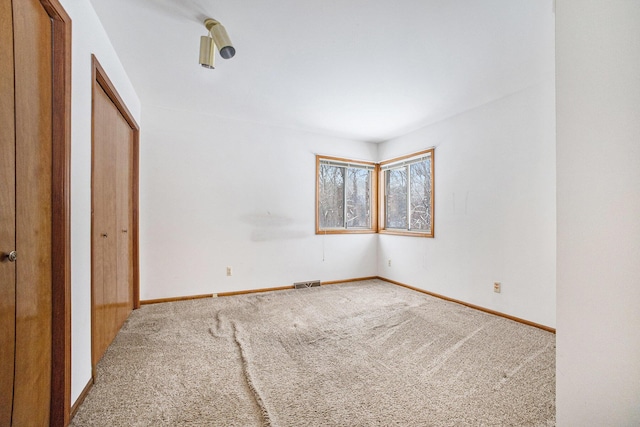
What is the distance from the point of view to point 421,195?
3.97m

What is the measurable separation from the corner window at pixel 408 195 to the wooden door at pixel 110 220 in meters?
3.54

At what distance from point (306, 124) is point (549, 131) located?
2.71m

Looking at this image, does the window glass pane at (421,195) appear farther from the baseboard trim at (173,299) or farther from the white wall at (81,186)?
the white wall at (81,186)

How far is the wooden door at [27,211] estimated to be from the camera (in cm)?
100

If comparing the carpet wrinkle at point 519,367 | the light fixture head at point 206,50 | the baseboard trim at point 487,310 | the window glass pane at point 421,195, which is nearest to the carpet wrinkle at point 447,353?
the carpet wrinkle at point 519,367

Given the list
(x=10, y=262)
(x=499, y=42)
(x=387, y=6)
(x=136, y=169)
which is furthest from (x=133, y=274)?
(x=499, y=42)

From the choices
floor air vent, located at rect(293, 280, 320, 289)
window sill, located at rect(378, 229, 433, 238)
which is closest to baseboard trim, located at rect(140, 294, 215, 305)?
floor air vent, located at rect(293, 280, 320, 289)

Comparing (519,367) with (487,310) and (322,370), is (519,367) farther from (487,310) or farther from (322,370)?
(322,370)

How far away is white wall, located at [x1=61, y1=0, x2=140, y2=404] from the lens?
4.81 feet

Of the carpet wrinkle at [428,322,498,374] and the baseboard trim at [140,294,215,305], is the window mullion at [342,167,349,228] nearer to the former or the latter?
the baseboard trim at [140,294,215,305]

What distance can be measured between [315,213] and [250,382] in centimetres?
275

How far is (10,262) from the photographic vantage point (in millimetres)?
1016

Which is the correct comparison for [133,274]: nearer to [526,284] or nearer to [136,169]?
[136,169]

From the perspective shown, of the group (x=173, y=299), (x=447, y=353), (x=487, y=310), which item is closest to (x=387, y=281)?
(x=487, y=310)
